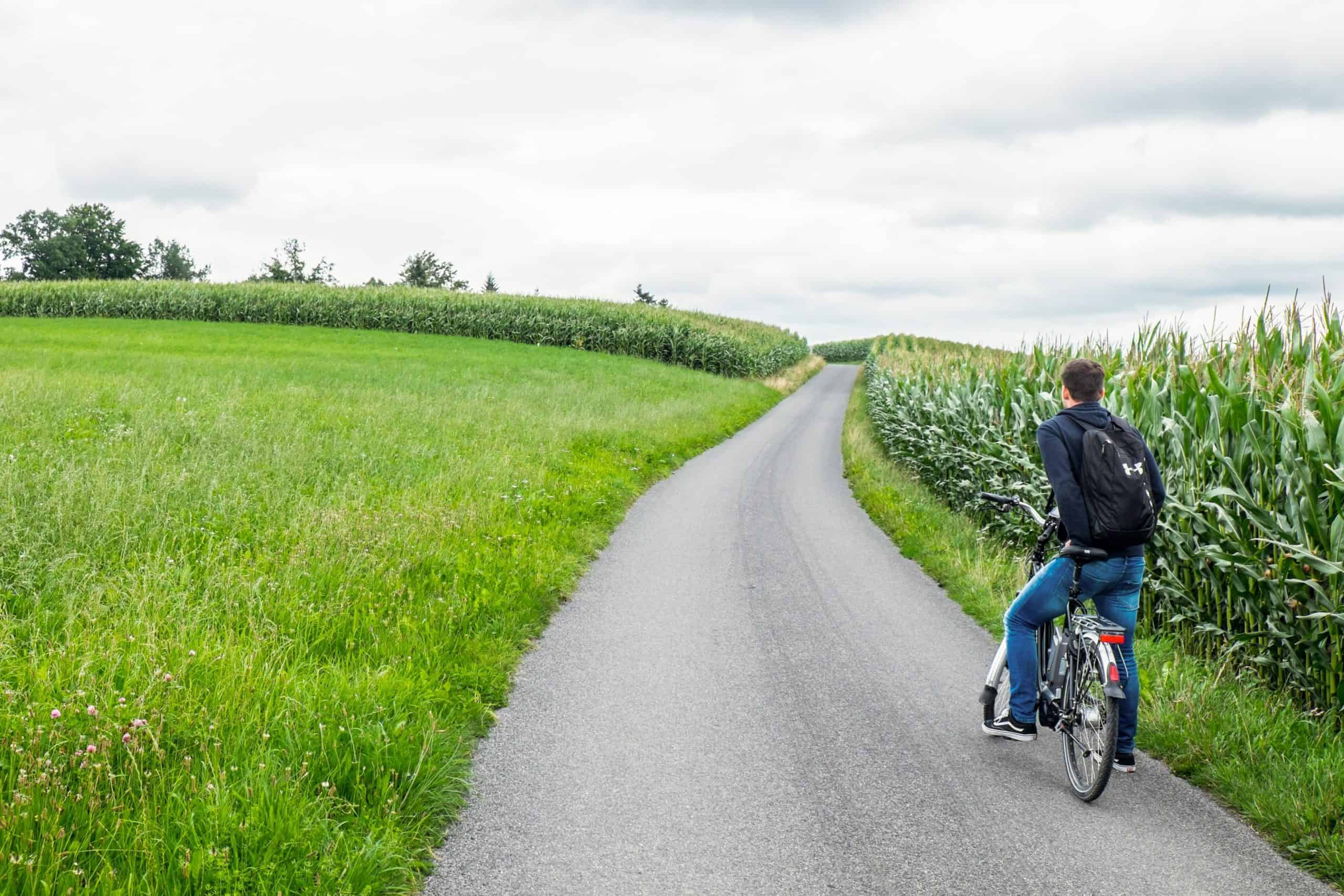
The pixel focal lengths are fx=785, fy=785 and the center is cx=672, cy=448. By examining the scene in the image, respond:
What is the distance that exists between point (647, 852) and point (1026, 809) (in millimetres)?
2115

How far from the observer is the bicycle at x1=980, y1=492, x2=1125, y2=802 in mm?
4242

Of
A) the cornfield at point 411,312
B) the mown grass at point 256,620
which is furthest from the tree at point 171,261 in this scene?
the mown grass at point 256,620

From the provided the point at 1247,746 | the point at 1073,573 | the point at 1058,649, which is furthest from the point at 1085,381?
the point at 1247,746

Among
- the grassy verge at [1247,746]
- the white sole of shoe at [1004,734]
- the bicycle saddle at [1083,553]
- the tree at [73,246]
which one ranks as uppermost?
the tree at [73,246]

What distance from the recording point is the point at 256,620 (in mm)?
5805

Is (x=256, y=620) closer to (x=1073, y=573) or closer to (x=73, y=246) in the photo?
(x=1073, y=573)

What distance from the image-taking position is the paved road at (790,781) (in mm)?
3637

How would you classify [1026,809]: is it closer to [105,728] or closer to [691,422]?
[105,728]

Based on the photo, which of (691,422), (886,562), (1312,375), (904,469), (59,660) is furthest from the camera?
(691,422)

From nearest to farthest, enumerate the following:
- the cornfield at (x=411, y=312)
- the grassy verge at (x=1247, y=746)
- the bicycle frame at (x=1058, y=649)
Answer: the grassy verge at (x=1247, y=746)
the bicycle frame at (x=1058, y=649)
the cornfield at (x=411, y=312)

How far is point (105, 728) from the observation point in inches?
152

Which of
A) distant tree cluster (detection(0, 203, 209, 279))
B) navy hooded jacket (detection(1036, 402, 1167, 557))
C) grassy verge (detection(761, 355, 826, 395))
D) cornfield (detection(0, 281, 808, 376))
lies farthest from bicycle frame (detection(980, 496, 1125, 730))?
distant tree cluster (detection(0, 203, 209, 279))

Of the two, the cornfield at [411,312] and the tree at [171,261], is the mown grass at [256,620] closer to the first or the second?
the cornfield at [411,312]

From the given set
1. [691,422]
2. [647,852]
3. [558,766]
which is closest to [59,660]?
[558,766]
